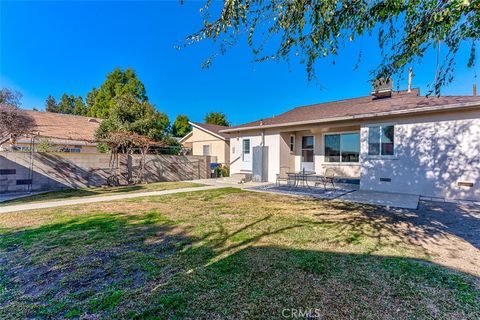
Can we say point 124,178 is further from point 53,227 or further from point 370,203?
point 370,203

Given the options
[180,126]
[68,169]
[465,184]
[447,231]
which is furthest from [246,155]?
[180,126]

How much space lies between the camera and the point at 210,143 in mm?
21484

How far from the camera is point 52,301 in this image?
2418 millimetres

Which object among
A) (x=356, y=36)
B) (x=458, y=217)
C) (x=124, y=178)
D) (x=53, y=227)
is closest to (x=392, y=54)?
(x=356, y=36)

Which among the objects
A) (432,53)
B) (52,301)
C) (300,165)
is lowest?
(52,301)

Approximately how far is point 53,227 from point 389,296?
240 inches

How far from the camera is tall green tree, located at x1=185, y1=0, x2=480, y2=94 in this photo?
351 cm

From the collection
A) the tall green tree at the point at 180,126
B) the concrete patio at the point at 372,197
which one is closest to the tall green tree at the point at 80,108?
the tall green tree at the point at 180,126

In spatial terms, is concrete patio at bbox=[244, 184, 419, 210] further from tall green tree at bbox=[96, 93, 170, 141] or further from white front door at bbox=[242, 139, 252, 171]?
tall green tree at bbox=[96, 93, 170, 141]

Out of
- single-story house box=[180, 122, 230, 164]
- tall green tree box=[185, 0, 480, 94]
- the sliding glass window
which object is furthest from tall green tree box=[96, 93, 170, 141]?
tall green tree box=[185, 0, 480, 94]

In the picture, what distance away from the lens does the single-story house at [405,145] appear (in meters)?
7.80

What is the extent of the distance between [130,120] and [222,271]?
16.1m

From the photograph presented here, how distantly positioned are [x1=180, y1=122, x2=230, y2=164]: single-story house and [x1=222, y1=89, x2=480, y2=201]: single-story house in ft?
25.2

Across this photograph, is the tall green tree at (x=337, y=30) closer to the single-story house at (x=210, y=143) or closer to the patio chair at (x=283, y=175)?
the patio chair at (x=283, y=175)
